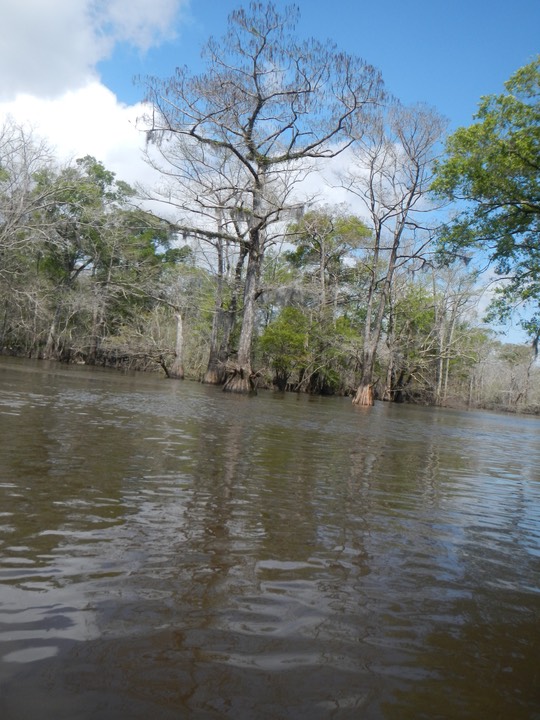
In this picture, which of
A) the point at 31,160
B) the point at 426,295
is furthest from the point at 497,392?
the point at 31,160

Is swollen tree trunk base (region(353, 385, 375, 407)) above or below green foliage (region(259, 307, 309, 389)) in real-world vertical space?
below

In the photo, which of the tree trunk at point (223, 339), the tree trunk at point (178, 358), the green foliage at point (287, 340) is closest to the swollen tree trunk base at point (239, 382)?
the tree trunk at point (223, 339)

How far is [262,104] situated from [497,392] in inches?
1838

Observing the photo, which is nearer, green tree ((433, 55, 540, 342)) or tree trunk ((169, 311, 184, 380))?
green tree ((433, 55, 540, 342))

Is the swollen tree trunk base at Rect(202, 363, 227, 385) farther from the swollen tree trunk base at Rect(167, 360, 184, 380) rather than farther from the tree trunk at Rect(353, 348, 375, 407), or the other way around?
the tree trunk at Rect(353, 348, 375, 407)

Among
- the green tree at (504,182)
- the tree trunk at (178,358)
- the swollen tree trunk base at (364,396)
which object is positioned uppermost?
the green tree at (504,182)

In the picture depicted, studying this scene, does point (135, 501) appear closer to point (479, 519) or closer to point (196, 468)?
point (196, 468)

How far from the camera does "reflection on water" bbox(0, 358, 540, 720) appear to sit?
154 centimetres

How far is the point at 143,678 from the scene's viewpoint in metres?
1.56

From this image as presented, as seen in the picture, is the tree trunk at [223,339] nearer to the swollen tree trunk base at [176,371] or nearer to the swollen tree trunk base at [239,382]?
the swollen tree trunk base at [176,371]

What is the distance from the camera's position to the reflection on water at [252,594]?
1.54 metres

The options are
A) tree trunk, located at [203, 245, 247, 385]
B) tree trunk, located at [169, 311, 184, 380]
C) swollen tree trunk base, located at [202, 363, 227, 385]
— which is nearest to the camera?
swollen tree trunk base, located at [202, 363, 227, 385]

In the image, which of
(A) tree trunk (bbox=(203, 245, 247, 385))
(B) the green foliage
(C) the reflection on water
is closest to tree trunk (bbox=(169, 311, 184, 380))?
(A) tree trunk (bbox=(203, 245, 247, 385))

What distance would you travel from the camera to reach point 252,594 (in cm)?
221
